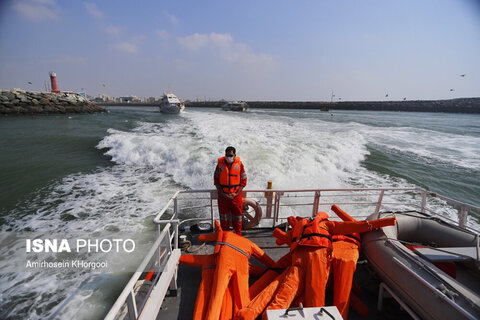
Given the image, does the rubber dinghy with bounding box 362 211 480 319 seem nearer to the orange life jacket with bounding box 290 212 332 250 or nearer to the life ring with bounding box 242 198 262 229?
the orange life jacket with bounding box 290 212 332 250

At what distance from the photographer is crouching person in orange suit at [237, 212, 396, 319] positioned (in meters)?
2.13

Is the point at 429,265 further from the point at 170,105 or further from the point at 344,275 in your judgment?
the point at 170,105

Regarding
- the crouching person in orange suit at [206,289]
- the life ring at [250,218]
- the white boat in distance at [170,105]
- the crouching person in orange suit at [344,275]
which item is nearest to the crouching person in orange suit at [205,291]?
the crouching person in orange suit at [206,289]

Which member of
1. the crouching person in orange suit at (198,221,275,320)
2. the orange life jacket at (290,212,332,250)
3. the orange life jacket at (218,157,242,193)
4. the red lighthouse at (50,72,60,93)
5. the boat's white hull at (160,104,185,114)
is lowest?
the crouching person in orange suit at (198,221,275,320)

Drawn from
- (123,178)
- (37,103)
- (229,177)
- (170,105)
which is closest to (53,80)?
(37,103)

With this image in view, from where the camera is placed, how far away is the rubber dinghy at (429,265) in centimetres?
183

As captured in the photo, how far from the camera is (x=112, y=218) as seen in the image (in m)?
5.80

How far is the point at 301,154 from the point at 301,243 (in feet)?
27.7

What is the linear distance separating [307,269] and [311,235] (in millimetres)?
387

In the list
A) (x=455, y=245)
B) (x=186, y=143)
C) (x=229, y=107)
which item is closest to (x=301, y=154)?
(x=186, y=143)

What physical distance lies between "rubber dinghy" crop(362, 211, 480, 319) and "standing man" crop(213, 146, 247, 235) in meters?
1.91

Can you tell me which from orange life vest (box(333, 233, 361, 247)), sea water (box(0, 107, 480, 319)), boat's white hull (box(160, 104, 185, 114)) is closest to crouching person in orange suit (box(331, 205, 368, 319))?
orange life vest (box(333, 233, 361, 247))

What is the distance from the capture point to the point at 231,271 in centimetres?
235

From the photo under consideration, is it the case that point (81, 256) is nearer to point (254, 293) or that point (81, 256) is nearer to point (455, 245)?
point (254, 293)
